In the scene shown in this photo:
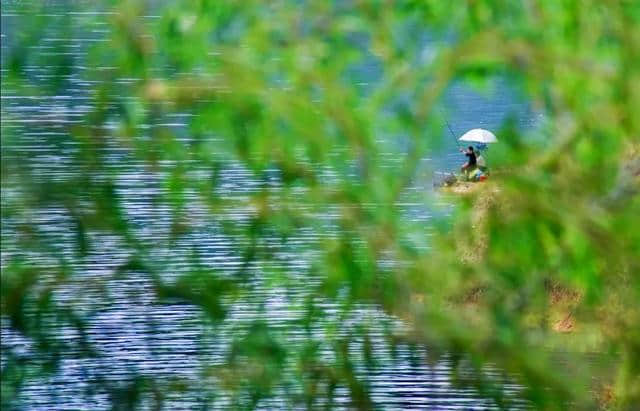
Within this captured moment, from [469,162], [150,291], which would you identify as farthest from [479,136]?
[150,291]

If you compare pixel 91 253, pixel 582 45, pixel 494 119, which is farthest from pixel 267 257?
pixel 582 45

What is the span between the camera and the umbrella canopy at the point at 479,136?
136cm

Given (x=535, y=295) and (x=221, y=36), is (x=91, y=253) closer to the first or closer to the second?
(x=221, y=36)

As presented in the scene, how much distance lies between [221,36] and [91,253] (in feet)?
1.15

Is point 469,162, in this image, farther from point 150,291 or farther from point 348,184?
point 150,291

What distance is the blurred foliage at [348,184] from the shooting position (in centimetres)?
132

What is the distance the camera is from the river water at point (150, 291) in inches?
51.6

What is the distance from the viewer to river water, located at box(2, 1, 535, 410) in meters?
1.31

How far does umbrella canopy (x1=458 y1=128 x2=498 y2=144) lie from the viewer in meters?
1.36

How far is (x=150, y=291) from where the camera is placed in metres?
1.36

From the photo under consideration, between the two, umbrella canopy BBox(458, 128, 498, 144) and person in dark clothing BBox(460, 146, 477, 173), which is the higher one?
umbrella canopy BBox(458, 128, 498, 144)

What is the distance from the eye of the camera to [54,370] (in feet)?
4.47

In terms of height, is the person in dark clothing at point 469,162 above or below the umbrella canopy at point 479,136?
below

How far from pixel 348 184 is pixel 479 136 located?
0.20 meters
